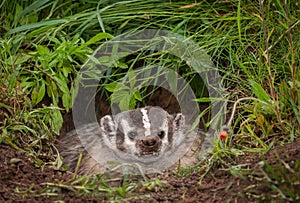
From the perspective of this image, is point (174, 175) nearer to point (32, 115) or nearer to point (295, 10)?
point (32, 115)

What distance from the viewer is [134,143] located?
458 centimetres

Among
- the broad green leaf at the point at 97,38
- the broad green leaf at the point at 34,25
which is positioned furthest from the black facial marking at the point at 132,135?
the broad green leaf at the point at 34,25

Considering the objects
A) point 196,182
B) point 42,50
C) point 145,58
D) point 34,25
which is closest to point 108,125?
point 145,58

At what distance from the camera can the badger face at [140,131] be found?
4.54 meters

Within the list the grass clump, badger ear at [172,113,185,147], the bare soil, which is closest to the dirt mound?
the bare soil

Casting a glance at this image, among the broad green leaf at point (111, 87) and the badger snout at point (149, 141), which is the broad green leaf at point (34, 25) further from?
the badger snout at point (149, 141)

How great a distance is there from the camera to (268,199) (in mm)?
3213

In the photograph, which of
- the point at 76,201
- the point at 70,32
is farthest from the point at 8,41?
the point at 76,201

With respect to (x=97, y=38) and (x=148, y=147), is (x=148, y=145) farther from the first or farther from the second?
(x=97, y=38)

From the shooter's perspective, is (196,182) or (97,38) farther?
(97,38)

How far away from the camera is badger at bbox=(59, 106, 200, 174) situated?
180 inches

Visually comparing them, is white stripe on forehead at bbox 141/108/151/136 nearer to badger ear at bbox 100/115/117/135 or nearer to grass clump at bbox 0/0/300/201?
badger ear at bbox 100/115/117/135

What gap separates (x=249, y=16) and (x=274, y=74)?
0.61 metres

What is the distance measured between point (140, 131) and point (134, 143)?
0.30 ft
